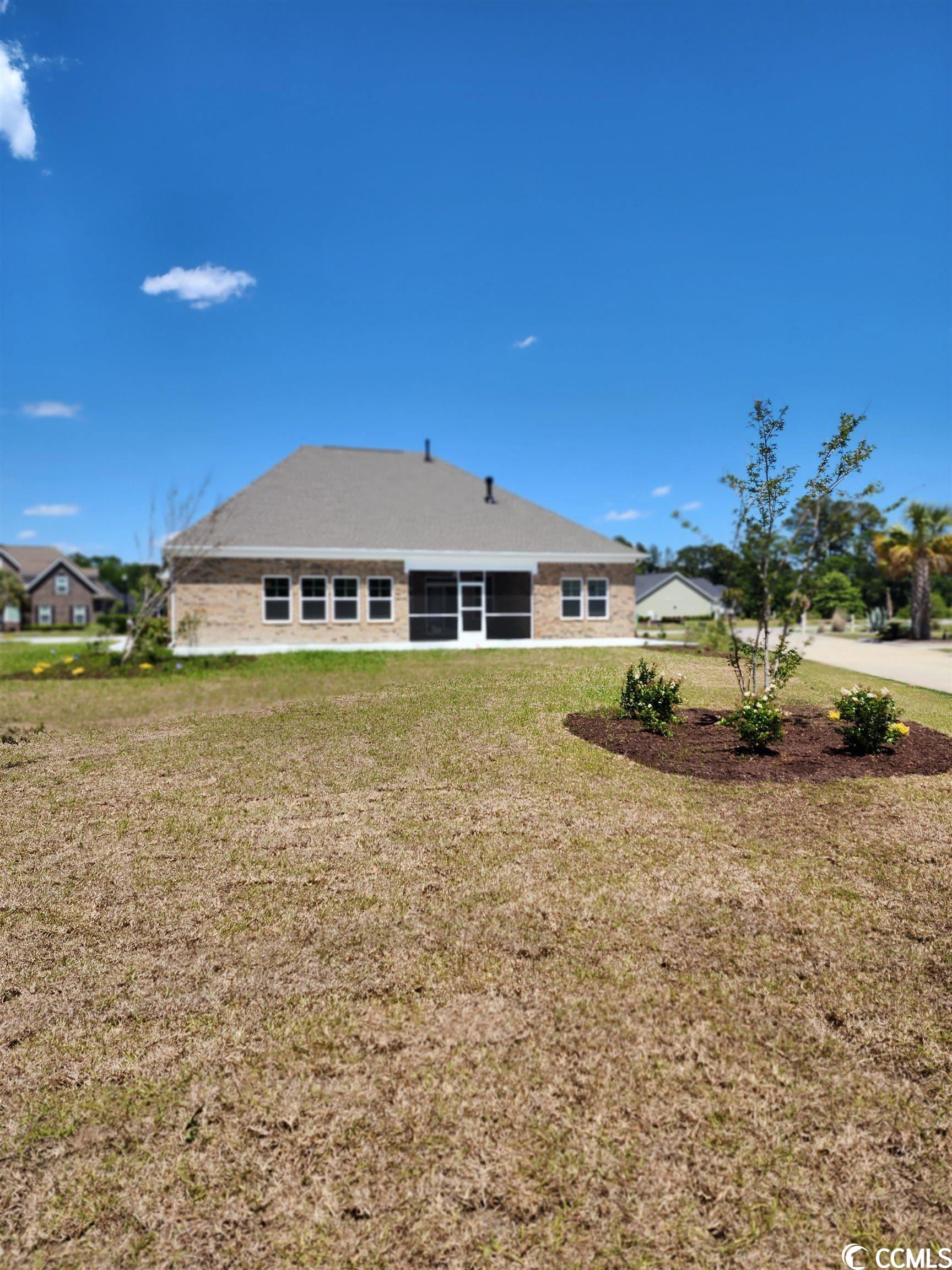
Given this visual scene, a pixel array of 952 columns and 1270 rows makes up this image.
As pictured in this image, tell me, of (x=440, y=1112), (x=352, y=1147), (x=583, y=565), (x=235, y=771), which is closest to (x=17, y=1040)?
(x=352, y=1147)

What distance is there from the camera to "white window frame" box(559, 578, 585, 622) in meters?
25.1

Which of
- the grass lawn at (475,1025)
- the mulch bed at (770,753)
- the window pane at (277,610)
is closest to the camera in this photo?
the grass lawn at (475,1025)

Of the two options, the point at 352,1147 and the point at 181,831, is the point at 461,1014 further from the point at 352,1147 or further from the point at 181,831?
the point at 181,831

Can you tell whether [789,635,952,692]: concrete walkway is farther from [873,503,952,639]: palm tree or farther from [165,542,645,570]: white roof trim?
[165,542,645,570]: white roof trim

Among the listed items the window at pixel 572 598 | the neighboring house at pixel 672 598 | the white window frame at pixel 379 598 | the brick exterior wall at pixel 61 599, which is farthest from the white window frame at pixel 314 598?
the brick exterior wall at pixel 61 599

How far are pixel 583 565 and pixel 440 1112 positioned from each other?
23.3 meters

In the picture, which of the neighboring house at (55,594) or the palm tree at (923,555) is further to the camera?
the neighboring house at (55,594)

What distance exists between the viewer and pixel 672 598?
182 ft

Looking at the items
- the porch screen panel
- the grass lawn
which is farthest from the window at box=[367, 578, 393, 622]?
the grass lawn

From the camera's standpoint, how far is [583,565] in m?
25.2

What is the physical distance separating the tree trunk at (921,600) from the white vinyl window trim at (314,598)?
2648 centimetres

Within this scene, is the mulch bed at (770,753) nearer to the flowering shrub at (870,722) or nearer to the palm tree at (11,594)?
the flowering shrub at (870,722)

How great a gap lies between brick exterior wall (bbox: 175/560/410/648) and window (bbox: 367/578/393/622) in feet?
0.47

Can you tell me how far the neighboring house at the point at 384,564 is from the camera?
71.7 feet
